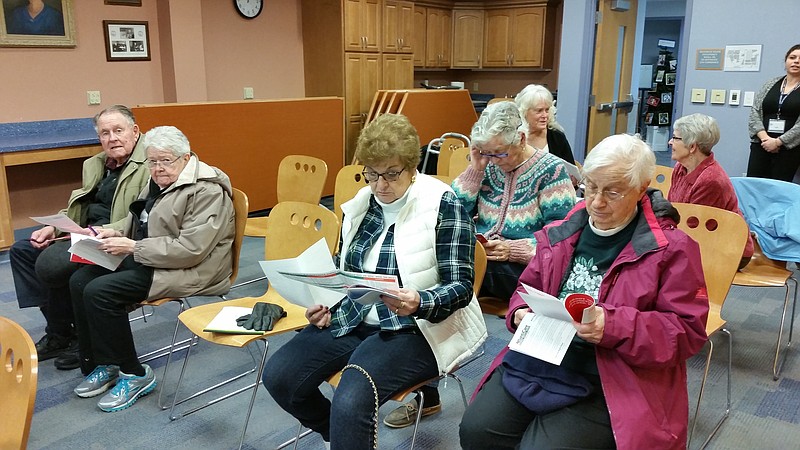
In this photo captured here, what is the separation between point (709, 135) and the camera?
2.97 meters

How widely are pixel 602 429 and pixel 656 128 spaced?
10.2 m

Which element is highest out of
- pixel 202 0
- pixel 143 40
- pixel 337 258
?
pixel 202 0

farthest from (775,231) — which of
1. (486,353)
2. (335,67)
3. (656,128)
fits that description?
(656,128)

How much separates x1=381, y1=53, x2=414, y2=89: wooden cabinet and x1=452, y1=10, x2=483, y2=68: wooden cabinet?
1.37 meters

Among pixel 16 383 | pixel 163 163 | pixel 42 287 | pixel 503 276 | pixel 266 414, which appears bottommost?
pixel 266 414

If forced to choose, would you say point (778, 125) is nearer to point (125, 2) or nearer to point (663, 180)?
point (663, 180)

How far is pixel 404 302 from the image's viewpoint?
5.76 feet

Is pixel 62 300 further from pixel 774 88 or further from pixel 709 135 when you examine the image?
pixel 774 88

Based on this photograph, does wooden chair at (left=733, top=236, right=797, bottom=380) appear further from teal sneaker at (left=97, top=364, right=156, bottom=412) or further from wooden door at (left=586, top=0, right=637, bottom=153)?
wooden door at (left=586, top=0, right=637, bottom=153)

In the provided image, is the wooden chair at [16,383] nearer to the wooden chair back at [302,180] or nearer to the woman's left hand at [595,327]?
the woman's left hand at [595,327]

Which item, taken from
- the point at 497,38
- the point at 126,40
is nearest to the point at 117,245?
the point at 126,40

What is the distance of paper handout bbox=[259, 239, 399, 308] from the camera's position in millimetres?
1673

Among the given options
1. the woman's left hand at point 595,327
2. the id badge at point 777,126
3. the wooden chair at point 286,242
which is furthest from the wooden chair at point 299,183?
the id badge at point 777,126

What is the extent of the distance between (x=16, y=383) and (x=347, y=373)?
2.74 ft
